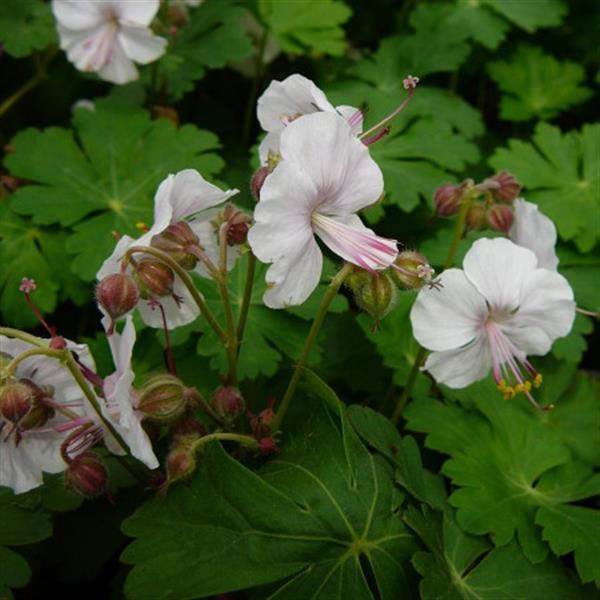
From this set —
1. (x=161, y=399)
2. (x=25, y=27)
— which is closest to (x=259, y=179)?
(x=161, y=399)

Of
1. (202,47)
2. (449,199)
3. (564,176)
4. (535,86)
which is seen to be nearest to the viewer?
(449,199)

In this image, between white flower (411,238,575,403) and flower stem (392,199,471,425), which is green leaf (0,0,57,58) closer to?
flower stem (392,199,471,425)

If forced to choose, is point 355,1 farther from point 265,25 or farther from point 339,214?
point 339,214

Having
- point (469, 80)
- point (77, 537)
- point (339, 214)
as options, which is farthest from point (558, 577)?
point (469, 80)

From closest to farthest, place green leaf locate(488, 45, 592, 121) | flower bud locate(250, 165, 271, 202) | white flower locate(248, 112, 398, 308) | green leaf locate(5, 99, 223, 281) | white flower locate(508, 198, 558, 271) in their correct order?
white flower locate(248, 112, 398, 308)
flower bud locate(250, 165, 271, 202)
white flower locate(508, 198, 558, 271)
green leaf locate(5, 99, 223, 281)
green leaf locate(488, 45, 592, 121)

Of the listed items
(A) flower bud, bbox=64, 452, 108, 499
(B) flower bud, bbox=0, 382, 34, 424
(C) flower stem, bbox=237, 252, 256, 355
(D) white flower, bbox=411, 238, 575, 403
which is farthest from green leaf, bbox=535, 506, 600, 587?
(B) flower bud, bbox=0, 382, 34, 424

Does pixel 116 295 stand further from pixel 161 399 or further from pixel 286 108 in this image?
pixel 286 108
